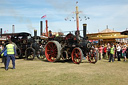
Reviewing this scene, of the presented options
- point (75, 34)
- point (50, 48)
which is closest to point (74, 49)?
point (75, 34)

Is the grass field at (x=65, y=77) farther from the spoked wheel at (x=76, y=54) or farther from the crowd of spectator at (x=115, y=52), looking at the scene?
the crowd of spectator at (x=115, y=52)

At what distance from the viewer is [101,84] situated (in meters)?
5.08

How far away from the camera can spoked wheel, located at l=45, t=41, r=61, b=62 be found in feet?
36.3

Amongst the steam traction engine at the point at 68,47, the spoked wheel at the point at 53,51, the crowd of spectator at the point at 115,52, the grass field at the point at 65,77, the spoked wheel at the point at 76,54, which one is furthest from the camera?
the crowd of spectator at the point at 115,52

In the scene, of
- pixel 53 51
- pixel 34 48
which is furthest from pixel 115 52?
pixel 34 48

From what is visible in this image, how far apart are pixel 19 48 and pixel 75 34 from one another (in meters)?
5.97

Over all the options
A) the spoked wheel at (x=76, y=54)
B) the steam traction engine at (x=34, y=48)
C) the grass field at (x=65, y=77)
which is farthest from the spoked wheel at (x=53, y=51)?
the grass field at (x=65, y=77)

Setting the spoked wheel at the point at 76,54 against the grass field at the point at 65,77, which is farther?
the spoked wheel at the point at 76,54

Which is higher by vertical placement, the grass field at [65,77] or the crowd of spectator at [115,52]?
the crowd of spectator at [115,52]

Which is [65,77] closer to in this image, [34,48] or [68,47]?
[68,47]

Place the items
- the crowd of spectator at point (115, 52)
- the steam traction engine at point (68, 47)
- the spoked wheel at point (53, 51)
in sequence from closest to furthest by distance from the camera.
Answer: the steam traction engine at point (68, 47) → the spoked wheel at point (53, 51) → the crowd of spectator at point (115, 52)

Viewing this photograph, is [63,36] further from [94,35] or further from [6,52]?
[94,35]

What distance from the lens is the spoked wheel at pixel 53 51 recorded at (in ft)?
36.3

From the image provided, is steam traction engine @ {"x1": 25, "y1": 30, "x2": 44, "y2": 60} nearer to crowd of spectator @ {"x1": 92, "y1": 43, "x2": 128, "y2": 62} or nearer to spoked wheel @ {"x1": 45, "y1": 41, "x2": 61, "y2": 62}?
spoked wheel @ {"x1": 45, "y1": 41, "x2": 61, "y2": 62}
